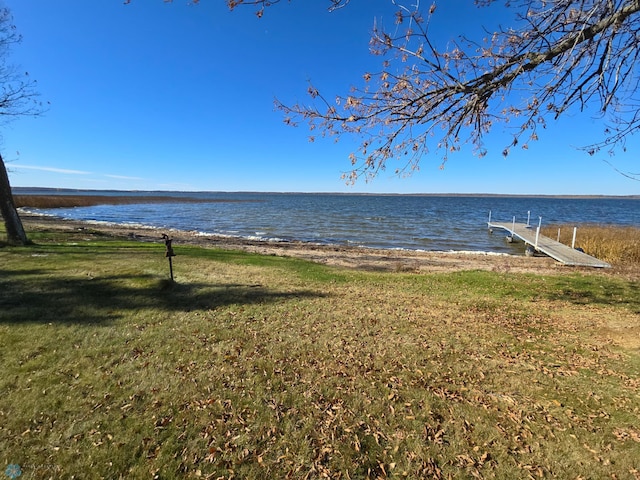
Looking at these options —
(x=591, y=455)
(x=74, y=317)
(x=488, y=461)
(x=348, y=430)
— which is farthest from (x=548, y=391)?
(x=74, y=317)

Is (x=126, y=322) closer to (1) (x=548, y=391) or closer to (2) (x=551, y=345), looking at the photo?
(1) (x=548, y=391)

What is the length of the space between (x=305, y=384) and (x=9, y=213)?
13.6 m

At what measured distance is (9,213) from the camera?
1189 cm

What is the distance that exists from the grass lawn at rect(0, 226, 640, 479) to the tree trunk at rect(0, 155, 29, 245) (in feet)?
19.0

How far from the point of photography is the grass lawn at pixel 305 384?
9.75 feet

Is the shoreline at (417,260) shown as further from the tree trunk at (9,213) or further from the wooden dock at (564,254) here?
the tree trunk at (9,213)

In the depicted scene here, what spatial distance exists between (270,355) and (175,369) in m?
1.29

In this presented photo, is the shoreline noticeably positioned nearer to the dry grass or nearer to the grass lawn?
the dry grass

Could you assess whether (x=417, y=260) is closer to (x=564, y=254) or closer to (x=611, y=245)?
(x=564, y=254)

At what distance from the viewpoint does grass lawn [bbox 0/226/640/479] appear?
9.75ft


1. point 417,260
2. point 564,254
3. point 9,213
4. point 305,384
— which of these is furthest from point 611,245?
point 9,213

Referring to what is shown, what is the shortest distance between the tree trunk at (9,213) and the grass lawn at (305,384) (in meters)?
5.78

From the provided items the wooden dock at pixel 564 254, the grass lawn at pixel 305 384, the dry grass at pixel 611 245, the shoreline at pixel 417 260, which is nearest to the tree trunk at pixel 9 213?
the shoreline at pixel 417 260

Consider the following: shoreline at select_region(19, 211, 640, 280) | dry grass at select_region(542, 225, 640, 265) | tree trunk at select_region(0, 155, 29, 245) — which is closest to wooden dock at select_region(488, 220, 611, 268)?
shoreline at select_region(19, 211, 640, 280)
